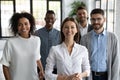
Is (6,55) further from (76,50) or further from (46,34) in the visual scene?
(46,34)

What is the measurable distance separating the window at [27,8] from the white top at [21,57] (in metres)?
7.36

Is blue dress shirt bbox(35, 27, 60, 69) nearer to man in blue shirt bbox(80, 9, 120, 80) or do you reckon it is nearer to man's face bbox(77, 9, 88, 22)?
man's face bbox(77, 9, 88, 22)

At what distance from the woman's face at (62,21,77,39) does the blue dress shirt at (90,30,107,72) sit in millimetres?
559

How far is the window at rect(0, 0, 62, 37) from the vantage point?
9773 mm

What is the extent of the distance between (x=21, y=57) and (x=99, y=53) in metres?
0.85

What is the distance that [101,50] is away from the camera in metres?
2.67

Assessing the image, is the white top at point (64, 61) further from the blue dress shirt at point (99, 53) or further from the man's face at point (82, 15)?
the man's face at point (82, 15)

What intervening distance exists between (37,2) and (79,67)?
321 inches

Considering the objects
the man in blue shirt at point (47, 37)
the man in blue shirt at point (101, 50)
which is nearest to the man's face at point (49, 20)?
the man in blue shirt at point (47, 37)

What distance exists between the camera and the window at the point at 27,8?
977 centimetres

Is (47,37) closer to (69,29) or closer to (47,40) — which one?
(47,40)

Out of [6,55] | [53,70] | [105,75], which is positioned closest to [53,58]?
[53,70]

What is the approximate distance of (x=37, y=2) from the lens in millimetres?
10062

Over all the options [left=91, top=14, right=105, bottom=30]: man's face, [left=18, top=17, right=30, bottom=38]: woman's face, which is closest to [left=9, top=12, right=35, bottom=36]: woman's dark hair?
[left=18, top=17, right=30, bottom=38]: woman's face
